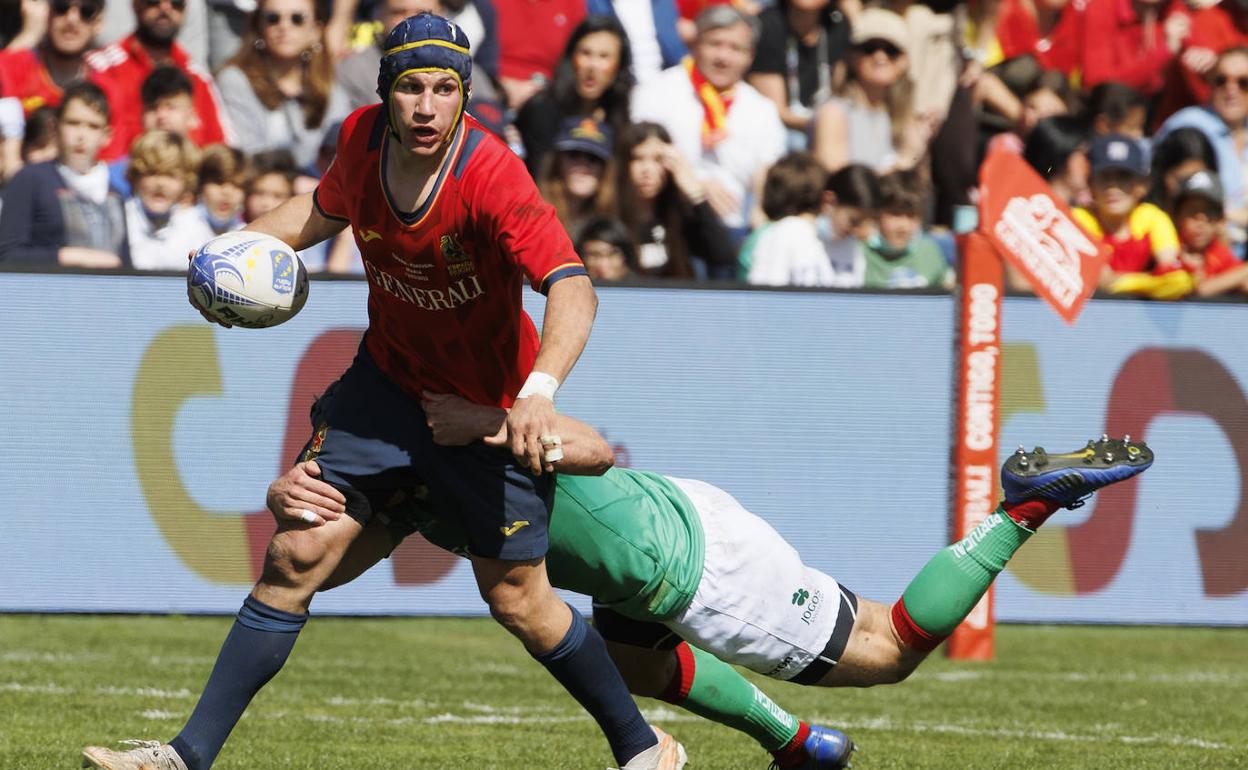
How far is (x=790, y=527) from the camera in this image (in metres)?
9.98

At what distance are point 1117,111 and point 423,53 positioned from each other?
836 cm

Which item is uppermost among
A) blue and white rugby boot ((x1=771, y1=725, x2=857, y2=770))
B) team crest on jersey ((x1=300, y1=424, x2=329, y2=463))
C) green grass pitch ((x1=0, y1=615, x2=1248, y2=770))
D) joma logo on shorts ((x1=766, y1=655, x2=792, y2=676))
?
team crest on jersey ((x1=300, y1=424, x2=329, y2=463))

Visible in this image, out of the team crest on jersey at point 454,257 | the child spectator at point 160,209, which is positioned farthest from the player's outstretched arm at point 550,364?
the child spectator at point 160,209

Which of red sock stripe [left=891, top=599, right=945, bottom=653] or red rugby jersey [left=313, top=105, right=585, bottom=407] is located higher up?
red rugby jersey [left=313, top=105, right=585, bottom=407]

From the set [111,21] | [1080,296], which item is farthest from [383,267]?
[111,21]

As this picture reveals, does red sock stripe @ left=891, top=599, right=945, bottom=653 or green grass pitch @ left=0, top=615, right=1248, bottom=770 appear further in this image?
green grass pitch @ left=0, top=615, right=1248, bottom=770

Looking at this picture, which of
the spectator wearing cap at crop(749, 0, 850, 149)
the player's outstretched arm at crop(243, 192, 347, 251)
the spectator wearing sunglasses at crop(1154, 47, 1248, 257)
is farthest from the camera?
the spectator wearing cap at crop(749, 0, 850, 149)

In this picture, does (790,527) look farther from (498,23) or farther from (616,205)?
(498,23)

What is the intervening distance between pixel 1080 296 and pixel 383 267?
4.54 metres

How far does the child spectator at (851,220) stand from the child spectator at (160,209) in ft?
11.3

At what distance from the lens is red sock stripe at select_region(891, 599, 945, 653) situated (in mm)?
5832

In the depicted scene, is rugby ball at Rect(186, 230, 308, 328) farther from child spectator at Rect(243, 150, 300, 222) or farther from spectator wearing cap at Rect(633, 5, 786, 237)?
spectator wearing cap at Rect(633, 5, 786, 237)

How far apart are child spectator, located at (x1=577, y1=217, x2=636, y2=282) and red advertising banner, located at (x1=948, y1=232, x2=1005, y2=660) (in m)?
1.81

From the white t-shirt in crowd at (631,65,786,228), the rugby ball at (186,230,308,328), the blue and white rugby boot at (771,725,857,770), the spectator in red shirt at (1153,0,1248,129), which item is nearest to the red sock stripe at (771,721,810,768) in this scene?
the blue and white rugby boot at (771,725,857,770)
